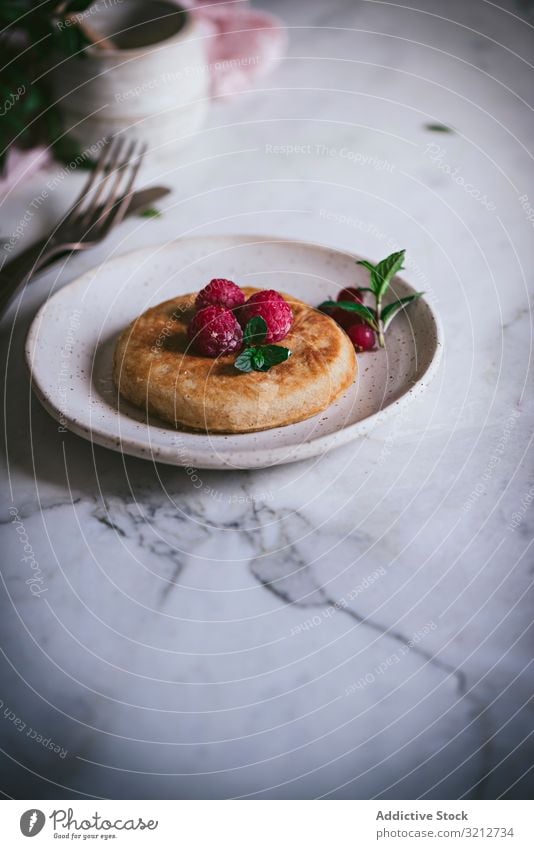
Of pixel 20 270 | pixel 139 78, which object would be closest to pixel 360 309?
pixel 20 270

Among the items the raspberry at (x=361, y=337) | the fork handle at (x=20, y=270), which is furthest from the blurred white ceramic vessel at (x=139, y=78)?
the raspberry at (x=361, y=337)

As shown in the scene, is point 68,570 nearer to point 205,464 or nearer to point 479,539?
point 205,464

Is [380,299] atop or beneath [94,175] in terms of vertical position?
beneath

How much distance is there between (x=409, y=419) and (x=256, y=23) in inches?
63.2

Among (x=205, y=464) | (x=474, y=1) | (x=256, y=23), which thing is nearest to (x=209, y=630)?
(x=205, y=464)

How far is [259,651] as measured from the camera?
3.04 ft

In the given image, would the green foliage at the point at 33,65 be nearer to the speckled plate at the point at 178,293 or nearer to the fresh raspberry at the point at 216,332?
the speckled plate at the point at 178,293

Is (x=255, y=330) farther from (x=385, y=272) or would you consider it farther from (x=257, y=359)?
(x=385, y=272)

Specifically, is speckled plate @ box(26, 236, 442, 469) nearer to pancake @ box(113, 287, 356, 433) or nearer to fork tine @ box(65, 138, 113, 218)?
pancake @ box(113, 287, 356, 433)

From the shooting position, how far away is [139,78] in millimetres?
1708

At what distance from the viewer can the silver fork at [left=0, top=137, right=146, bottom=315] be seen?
1.45 m

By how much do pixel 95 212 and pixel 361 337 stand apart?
0.71 m

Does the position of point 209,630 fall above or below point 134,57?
below

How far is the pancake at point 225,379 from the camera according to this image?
1.10m
